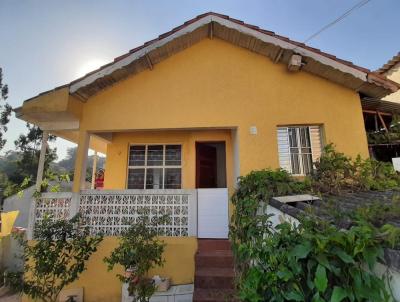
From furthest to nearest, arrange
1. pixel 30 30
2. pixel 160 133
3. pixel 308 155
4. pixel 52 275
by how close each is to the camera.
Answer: pixel 160 133, pixel 30 30, pixel 308 155, pixel 52 275

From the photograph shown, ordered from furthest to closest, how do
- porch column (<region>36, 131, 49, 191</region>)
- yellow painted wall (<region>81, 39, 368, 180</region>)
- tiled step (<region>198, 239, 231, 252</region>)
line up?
porch column (<region>36, 131, 49, 191</region>)
yellow painted wall (<region>81, 39, 368, 180</region>)
tiled step (<region>198, 239, 231, 252</region>)

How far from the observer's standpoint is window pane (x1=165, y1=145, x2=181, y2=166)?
909 cm

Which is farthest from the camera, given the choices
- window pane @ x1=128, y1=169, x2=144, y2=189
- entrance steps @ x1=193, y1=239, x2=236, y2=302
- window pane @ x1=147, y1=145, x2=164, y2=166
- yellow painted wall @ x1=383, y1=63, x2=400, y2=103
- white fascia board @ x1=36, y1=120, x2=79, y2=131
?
yellow painted wall @ x1=383, y1=63, x2=400, y2=103

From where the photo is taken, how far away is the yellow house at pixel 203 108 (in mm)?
6434

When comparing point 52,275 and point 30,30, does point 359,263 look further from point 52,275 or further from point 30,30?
point 30,30

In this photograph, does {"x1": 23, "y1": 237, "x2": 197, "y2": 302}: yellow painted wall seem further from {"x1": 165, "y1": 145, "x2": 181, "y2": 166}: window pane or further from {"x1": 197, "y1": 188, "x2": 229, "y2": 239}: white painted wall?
{"x1": 165, "y1": 145, "x2": 181, "y2": 166}: window pane

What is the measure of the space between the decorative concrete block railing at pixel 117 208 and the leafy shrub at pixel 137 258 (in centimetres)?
100

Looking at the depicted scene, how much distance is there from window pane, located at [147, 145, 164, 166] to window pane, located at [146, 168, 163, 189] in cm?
28

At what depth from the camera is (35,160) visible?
23.9 meters

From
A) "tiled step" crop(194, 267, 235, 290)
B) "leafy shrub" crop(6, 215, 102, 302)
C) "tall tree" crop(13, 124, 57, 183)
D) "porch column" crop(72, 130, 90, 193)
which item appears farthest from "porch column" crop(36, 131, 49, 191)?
"tall tree" crop(13, 124, 57, 183)

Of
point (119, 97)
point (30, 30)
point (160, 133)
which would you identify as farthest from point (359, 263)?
point (30, 30)

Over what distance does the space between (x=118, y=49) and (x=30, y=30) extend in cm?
307

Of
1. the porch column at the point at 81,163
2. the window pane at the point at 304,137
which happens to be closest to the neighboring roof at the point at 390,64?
the window pane at the point at 304,137

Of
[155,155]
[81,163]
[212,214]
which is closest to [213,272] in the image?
[212,214]
